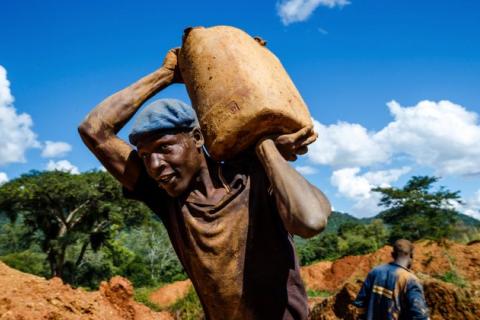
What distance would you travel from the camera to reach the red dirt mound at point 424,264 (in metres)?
13.7

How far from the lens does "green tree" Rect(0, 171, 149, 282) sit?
89.7ft

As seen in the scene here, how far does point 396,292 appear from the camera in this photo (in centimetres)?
506

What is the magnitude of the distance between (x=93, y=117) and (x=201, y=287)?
826 millimetres

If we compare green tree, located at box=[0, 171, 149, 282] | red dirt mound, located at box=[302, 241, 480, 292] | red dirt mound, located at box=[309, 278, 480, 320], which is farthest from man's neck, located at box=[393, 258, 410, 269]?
green tree, located at box=[0, 171, 149, 282]

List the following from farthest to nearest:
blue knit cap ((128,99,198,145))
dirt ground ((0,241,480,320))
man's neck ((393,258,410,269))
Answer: dirt ground ((0,241,480,320)) < man's neck ((393,258,410,269)) < blue knit cap ((128,99,198,145))

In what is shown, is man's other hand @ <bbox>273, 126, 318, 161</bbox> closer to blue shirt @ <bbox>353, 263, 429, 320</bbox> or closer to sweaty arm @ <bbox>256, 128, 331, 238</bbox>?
sweaty arm @ <bbox>256, 128, 331, 238</bbox>

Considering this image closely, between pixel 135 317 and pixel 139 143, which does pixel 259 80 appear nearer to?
pixel 139 143

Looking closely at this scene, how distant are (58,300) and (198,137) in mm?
7388

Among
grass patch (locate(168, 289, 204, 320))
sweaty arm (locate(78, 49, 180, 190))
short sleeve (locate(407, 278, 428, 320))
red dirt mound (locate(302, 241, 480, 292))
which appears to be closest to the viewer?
sweaty arm (locate(78, 49, 180, 190))

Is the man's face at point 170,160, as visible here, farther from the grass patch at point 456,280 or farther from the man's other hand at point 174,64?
the grass patch at point 456,280

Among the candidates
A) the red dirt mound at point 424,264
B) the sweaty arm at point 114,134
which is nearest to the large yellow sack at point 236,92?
the sweaty arm at point 114,134

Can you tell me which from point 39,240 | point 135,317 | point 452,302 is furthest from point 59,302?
point 39,240

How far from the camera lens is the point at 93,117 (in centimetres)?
212

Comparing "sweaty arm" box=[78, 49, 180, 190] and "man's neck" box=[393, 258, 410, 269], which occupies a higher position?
"man's neck" box=[393, 258, 410, 269]
